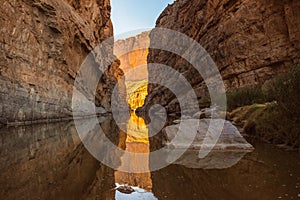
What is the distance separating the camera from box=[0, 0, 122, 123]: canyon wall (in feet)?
37.2

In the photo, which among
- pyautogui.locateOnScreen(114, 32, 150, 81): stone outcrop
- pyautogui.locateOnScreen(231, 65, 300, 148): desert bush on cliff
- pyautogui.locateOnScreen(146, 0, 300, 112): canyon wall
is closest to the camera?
pyautogui.locateOnScreen(231, 65, 300, 148): desert bush on cliff

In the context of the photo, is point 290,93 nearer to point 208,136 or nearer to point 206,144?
point 208,136

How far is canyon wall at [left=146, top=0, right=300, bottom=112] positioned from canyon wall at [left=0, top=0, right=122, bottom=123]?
14061mm

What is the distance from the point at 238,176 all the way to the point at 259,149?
84.2 inches

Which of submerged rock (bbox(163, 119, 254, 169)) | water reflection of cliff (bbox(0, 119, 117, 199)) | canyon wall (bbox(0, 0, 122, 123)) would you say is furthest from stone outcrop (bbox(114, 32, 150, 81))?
water reflection of cliff (bbox(0, 119, 117, 199))

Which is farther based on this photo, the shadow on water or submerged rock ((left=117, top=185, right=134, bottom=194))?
submerged rock ((left=117, top=185, right=134, bottom=194))

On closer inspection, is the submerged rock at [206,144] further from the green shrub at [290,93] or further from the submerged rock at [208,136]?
the green shrub at [290,93]

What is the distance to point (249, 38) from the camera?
20.1 metres

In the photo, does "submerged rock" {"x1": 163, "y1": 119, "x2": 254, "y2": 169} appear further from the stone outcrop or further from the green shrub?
the stone outcrop

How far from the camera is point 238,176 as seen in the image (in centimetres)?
319

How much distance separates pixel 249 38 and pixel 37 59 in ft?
56.1

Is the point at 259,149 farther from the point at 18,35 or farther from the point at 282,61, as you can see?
the point at 282,61

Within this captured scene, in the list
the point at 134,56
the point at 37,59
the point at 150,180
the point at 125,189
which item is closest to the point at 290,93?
the point at 150,180

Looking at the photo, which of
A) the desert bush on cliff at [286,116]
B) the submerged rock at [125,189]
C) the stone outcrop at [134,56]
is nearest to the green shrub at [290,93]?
the desert bush on cliff at [286,116]
